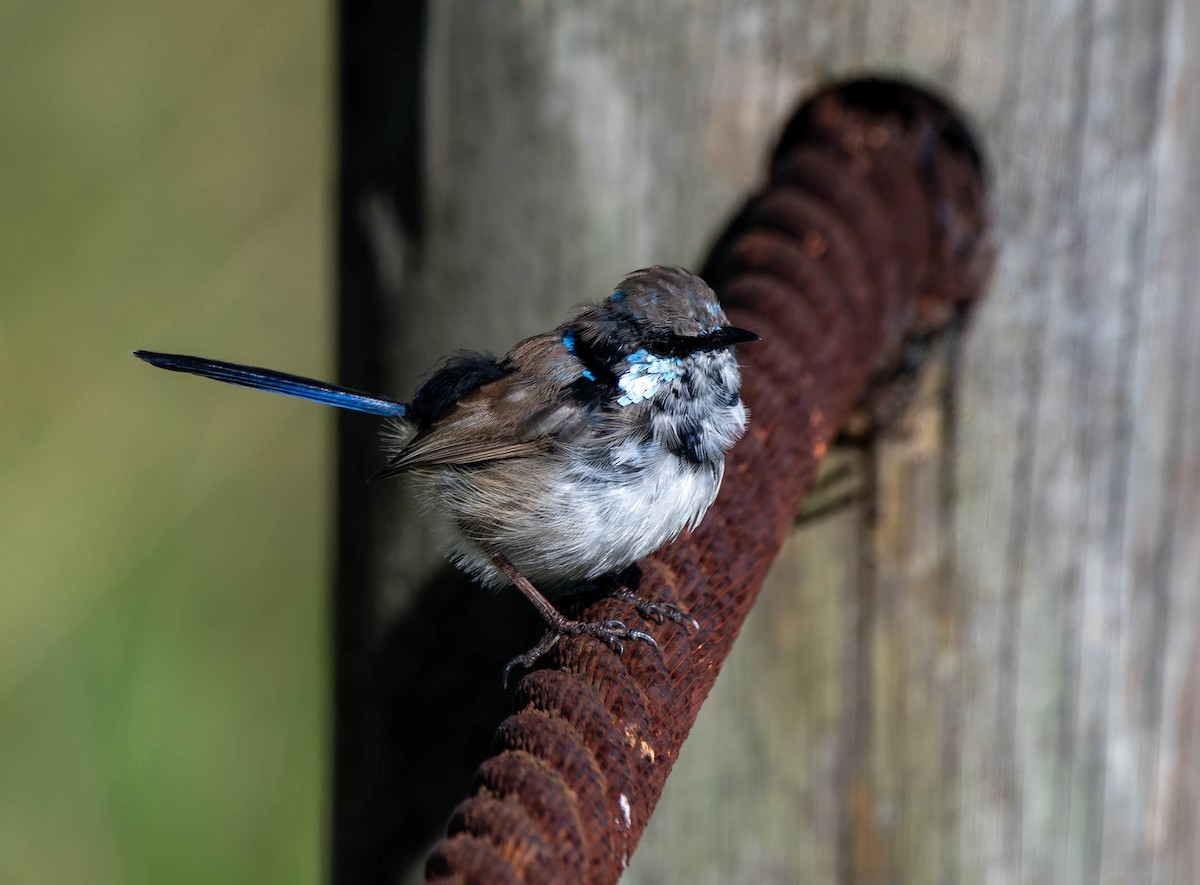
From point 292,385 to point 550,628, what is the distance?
2.97ft

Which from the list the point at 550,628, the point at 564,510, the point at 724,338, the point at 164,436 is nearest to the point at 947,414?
the point at 724,338

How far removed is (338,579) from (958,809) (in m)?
1.58

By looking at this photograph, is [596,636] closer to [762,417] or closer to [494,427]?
[762,417]

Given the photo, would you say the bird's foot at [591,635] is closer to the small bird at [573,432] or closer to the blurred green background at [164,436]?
the small bird at [573,432]

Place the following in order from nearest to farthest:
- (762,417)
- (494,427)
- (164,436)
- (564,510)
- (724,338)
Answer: (762,417) < (724,338) < (564,510) < (494,427) < (164,436)

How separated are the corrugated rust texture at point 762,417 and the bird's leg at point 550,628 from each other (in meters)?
0.04

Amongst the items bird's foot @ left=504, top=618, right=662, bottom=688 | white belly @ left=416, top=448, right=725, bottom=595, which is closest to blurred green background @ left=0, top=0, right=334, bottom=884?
white belly @ left=416, top=448, right=725, bottom=595

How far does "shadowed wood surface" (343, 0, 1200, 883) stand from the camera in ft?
8.81

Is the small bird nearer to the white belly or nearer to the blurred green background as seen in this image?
the white belly

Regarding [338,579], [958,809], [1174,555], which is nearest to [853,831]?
[958,809]

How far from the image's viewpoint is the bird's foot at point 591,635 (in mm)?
1757

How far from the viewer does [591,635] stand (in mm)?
1957

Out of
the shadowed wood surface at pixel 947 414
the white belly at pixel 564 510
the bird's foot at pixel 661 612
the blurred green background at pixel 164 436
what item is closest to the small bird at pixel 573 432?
the white belly at pixel 564 510

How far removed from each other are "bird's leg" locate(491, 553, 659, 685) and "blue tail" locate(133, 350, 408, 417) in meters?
0.47
